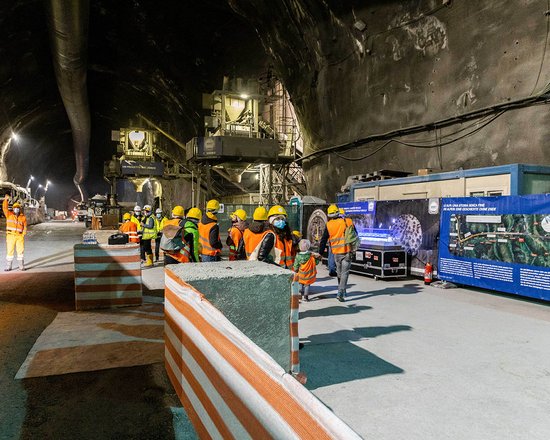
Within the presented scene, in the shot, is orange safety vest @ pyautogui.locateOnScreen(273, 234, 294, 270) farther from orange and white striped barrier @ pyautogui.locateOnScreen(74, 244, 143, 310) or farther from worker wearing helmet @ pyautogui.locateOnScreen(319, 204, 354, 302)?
orange and white striped barrier @ pyautogui.locateOnScreen(74, 244, 143, 310)

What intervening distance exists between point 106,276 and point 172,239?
54.4 inches

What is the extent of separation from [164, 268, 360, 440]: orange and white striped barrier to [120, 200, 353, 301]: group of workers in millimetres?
2551

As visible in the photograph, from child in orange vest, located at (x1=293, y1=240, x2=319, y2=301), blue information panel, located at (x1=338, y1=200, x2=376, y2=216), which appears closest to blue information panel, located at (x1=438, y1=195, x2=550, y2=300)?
blue information panel, located at (x1=338, y1=200, x2=376, y2=216)

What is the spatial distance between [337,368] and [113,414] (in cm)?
246

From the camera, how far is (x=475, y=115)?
12.8 m

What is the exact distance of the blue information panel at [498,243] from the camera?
26.7ft

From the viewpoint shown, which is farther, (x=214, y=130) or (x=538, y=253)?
(x=214, y=130)

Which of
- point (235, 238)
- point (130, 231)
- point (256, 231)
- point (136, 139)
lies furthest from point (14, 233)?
point (136, 139)

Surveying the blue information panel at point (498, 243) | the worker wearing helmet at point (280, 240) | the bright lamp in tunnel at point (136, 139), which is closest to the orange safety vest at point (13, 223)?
the worker wearing helmet at point (280, 240)

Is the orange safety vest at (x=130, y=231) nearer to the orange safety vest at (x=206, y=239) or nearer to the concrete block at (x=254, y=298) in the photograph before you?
the orange safety vest at (x=206, y=239)

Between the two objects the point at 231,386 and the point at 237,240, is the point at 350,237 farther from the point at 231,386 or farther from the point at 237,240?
the point at 231,386

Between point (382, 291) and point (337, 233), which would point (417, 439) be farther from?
point (382, 291)

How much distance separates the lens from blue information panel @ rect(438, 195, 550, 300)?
813 centimetres

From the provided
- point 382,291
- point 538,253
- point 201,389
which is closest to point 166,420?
point 201,389
